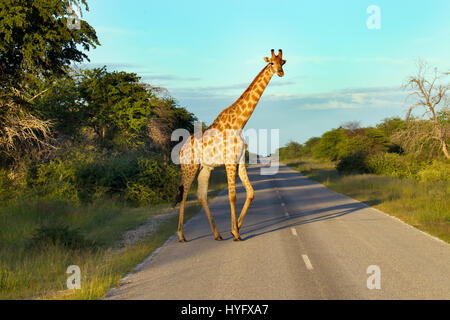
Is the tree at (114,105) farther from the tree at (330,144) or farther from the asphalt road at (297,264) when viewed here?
the tree at (330,144)

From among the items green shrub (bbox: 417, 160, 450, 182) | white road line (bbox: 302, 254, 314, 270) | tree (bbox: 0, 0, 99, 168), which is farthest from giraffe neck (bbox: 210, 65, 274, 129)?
green shrub (bbox: 417, 160, 450, 182)

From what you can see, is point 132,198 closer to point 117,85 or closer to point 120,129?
point 120,129

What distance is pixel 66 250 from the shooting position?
945 cm

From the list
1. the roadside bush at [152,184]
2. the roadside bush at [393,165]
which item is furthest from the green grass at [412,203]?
the roadside bush at [152,184]

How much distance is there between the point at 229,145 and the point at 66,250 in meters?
4.57

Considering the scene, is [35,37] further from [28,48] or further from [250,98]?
[250,98]

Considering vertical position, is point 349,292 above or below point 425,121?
below

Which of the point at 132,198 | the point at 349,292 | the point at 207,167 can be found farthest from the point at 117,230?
the point at 349,292

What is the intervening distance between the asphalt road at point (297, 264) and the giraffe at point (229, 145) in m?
1.21

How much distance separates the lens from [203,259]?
8633mm

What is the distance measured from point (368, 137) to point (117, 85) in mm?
45579

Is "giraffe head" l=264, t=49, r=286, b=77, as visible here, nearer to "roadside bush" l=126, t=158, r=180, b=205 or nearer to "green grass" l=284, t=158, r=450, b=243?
"green grass" l=284, t=158, r=450, b=243

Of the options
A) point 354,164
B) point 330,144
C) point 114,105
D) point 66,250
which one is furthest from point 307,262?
point 330,144

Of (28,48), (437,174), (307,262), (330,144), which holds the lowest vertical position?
(437,174)
